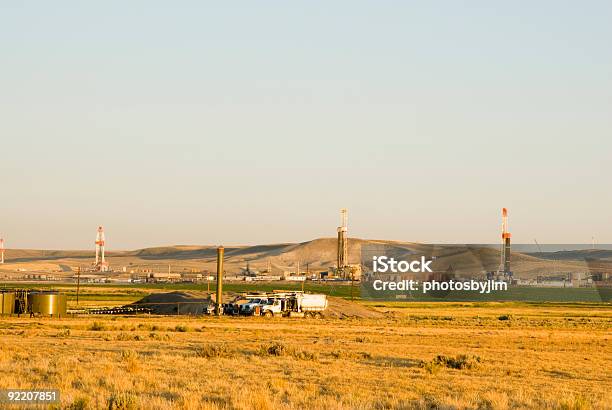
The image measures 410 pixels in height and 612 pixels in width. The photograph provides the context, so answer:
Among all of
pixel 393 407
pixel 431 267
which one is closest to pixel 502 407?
pixel 393 407

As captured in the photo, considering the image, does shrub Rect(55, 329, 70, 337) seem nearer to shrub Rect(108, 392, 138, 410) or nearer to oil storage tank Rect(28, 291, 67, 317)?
oil storage tank Rect(28, 291, 67, 317)

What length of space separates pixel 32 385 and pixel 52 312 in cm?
4436

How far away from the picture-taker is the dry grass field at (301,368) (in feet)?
72.4

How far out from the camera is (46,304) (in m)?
66.1

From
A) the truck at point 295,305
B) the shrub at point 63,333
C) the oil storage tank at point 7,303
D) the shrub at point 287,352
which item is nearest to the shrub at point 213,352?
the shrub at point 287,352

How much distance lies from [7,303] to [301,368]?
135ft

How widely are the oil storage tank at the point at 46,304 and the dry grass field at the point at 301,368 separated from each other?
12.7 meters

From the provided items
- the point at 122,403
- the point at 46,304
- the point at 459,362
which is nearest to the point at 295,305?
the point at 46,304

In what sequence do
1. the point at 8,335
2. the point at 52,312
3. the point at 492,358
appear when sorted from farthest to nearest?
the point at 52,312, the point at 8,335, the point at 492,358

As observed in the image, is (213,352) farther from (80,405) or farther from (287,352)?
(80,405)

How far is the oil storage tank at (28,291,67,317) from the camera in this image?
216 feet

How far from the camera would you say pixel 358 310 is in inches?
3140

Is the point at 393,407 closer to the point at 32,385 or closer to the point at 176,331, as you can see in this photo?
the point at 32,385

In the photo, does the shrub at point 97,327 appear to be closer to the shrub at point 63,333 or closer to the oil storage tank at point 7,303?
the shrub at point 63,333
